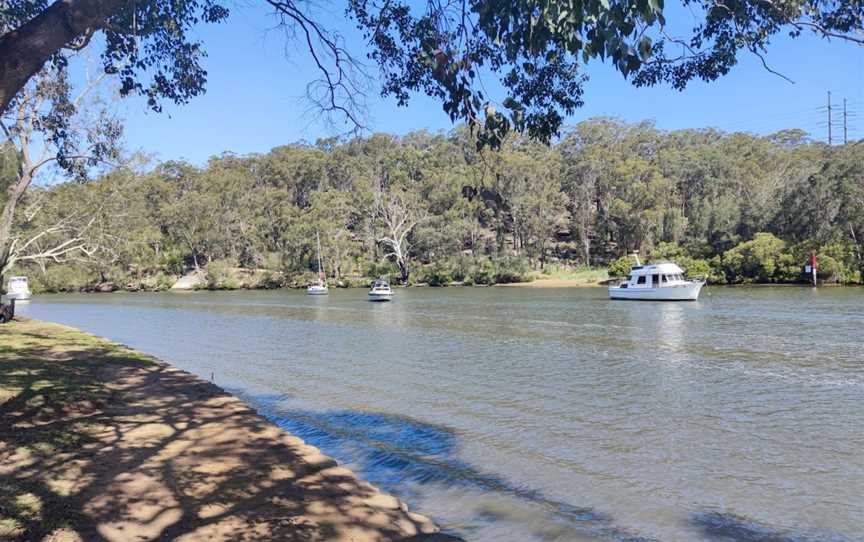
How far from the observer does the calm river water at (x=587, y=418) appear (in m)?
7.68

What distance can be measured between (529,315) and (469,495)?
99.2 ft

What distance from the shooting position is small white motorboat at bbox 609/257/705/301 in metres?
47.7

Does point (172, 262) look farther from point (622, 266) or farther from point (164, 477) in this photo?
point (164, 477)

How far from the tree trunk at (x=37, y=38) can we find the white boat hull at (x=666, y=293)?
157ft

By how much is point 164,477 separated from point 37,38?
15.5ft

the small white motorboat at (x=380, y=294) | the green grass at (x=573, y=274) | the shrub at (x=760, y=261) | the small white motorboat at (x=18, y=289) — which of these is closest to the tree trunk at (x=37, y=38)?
the small white motorboat at (x=380, y=294)

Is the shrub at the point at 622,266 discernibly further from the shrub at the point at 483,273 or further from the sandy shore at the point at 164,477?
the sandy shore at the point at 164,477

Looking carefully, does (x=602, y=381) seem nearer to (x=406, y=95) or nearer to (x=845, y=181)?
(x=406, y=95)

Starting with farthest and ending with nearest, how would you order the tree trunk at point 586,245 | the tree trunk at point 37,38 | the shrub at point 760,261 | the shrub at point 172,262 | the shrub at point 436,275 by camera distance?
the shrub at point 172,262, the tree trunk at point 586,245, the shrub at point 436,275, the shrub at point 760,261, the tree trunk at point 37,38

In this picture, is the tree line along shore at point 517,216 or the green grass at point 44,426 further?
the tree line along shore at point 517,216

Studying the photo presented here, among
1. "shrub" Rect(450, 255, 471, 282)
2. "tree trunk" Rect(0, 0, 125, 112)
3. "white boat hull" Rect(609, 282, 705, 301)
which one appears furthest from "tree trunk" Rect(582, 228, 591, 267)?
"tree trunk" Rect(0, 0, 125, 112)

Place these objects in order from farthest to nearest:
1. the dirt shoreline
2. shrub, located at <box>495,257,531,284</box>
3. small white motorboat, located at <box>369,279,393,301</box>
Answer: shrub, located at <box>495,257,531,284</box>, the dirt shoreline, small white motorboat, located at <box>369,279,393,301</box>

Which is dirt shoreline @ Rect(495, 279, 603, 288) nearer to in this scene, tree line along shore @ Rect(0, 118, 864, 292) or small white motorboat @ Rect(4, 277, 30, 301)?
tree line along shore @ Rect(0, 118, 864, 292)

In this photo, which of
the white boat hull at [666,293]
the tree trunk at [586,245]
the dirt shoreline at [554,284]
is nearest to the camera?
the white boat hull at [666,293]
